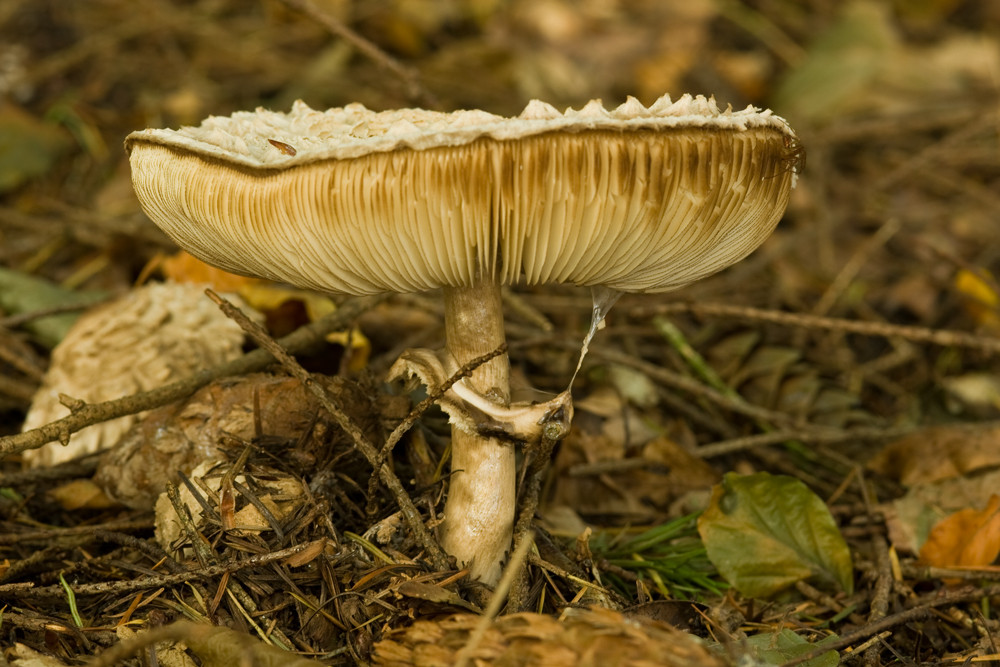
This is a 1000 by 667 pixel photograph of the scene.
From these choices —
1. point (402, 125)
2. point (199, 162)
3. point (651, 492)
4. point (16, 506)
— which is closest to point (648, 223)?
point (402, 125)

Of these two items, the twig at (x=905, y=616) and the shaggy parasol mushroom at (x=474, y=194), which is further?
the twig at (x=905, y=616)

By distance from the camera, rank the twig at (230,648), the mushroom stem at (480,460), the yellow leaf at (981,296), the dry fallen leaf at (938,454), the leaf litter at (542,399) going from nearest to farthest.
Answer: the twig at (230,648) → the leaf litter at (542,399) → the mushroom stem at (480,460) → the dry fallen leaf at (938,454) → the yellow leaf at (981,296)

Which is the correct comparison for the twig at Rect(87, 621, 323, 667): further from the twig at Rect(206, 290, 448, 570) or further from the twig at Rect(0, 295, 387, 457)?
the twig at Rect(0, 295, 387, 457)

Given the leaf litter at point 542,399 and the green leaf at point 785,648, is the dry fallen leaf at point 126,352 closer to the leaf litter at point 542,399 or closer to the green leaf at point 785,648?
the leaf litter at point 542,399

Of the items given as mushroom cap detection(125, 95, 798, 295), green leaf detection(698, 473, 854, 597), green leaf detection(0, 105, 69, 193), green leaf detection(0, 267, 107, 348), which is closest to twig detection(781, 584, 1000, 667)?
green leaf detection(698, 473, 854, 597)

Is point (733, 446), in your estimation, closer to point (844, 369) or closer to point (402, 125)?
point (844, 369)

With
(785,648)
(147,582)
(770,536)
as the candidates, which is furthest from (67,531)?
(770,536)

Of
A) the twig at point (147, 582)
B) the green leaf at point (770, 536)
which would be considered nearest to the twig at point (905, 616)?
the green leaf at point (770, 536)
